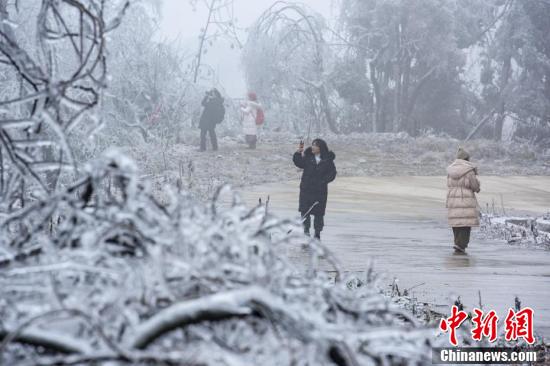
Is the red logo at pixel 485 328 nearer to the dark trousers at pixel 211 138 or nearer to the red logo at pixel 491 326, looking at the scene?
the red logo at pixel 491 326

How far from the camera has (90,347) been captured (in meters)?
1.30

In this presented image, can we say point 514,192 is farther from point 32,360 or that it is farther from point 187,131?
point 32,360

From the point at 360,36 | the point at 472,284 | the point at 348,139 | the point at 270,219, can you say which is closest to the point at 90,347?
the point at 270,219

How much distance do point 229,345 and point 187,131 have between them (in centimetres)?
2979

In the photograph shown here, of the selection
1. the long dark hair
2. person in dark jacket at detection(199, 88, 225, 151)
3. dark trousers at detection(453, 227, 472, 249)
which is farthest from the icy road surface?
person in dark jacket at detection(199, 88, 225, 151)

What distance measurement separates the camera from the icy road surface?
895 cm

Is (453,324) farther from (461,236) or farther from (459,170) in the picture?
(459,170)

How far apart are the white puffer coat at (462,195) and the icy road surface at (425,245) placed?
466 millimetres

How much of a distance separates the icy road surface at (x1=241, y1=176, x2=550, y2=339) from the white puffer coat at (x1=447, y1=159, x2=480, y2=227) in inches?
18.3

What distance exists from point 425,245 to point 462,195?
0.96 m

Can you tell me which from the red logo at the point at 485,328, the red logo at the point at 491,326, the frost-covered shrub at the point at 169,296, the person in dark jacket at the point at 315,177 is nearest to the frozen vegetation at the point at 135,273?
the frost-covered shrub at the point at 169,296

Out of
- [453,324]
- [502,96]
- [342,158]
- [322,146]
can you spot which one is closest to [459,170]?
[322,146]

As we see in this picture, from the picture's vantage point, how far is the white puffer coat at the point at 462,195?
41.0ft

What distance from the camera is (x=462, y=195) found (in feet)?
41.4
